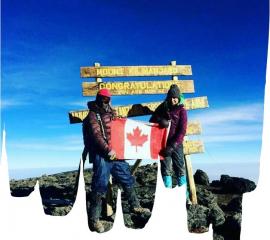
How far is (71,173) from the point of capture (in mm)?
10625

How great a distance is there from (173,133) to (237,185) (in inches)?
76.4

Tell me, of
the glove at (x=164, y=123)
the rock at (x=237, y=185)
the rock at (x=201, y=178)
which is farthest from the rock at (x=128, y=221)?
the rock at (x=201, y=178)

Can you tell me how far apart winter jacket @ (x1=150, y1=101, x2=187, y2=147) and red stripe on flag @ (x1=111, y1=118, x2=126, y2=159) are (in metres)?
0.38

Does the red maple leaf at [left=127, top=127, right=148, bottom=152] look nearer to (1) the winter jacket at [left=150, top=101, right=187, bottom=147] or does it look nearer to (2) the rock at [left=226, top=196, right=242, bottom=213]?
(1) the winter jacket at [left=150, top=101, right=187, bottom=147]

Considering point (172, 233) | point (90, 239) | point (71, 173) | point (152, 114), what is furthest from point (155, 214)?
point (71, 173)

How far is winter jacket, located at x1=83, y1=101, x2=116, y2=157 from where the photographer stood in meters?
6.13

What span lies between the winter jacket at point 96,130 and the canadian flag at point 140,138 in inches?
13.8

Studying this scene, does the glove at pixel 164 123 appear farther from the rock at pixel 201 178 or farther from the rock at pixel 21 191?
the rock at pixel 21 191

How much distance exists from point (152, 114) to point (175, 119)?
46 cm

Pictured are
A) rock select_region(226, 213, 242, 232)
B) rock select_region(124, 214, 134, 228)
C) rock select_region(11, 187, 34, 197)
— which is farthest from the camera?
rock select_region(11, 187, 34, 197)

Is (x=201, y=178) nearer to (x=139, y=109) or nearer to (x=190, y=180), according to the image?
(x=190, y=180)

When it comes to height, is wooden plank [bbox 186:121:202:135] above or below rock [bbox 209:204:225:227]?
above

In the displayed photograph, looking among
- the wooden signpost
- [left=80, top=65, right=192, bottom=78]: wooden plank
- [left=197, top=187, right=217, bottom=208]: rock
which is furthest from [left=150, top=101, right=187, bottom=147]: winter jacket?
[left=197, top=187, right=217, bottom=208]: rock

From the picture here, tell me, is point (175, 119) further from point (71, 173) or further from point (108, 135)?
point (71, 173)
